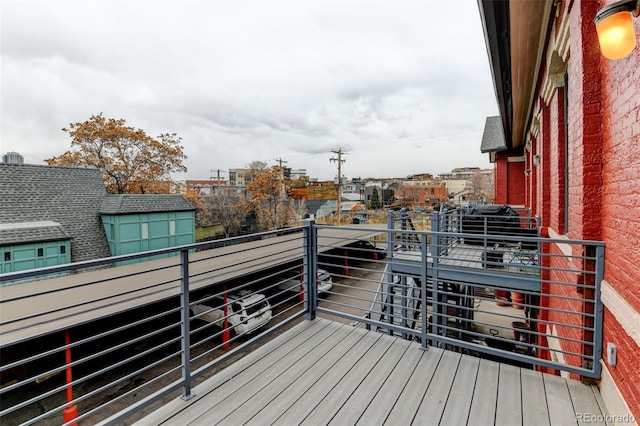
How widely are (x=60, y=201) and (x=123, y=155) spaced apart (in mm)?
5527

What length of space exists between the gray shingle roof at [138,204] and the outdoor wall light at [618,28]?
16766mm

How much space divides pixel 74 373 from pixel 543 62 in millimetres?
11931

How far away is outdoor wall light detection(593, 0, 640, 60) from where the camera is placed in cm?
126

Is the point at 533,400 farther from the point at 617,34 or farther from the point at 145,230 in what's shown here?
the point at 145,230

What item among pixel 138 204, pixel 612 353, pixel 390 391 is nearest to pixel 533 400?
pixel 612 353

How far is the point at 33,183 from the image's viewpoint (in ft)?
43.0

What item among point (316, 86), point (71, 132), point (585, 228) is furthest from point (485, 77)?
point (71, 132)

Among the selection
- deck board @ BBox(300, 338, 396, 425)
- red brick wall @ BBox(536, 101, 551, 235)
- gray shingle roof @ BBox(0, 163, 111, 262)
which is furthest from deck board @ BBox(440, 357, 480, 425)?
gray shingle roof @ BBox(0, 163, 111, 262)

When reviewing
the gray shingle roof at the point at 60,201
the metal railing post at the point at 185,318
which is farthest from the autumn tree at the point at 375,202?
the metal railing post at the point at 185,318

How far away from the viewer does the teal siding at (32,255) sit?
11.1 m

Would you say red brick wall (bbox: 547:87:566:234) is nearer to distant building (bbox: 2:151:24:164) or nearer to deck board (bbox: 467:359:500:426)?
deck board (bbox: 467:359:500:426)

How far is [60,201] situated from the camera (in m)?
13.8

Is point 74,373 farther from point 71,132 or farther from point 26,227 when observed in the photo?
point 71,132

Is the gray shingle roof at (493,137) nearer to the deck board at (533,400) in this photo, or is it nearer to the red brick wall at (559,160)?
the red brick wall at (559,160)
